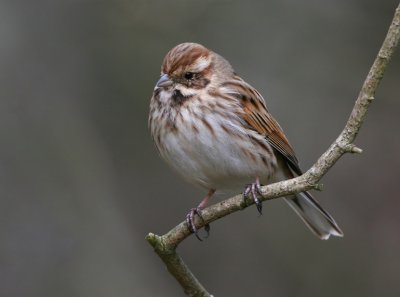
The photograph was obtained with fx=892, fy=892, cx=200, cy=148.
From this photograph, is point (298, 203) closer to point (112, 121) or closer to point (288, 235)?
point (288, 235)

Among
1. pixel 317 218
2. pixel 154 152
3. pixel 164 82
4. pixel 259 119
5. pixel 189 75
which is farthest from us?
pixel 154 152

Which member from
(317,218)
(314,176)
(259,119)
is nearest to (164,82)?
(259,119)

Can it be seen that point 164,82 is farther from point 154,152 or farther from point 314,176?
point 154,152

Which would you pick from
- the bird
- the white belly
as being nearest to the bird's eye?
the bird

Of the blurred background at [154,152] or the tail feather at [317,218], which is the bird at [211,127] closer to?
the tail feather at [317,218]

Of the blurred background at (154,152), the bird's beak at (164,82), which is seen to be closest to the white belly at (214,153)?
the bird's beak at (164,82)

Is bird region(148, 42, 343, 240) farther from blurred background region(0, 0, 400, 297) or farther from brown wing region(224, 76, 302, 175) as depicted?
blurred background region(0, 0, 400, 297)
